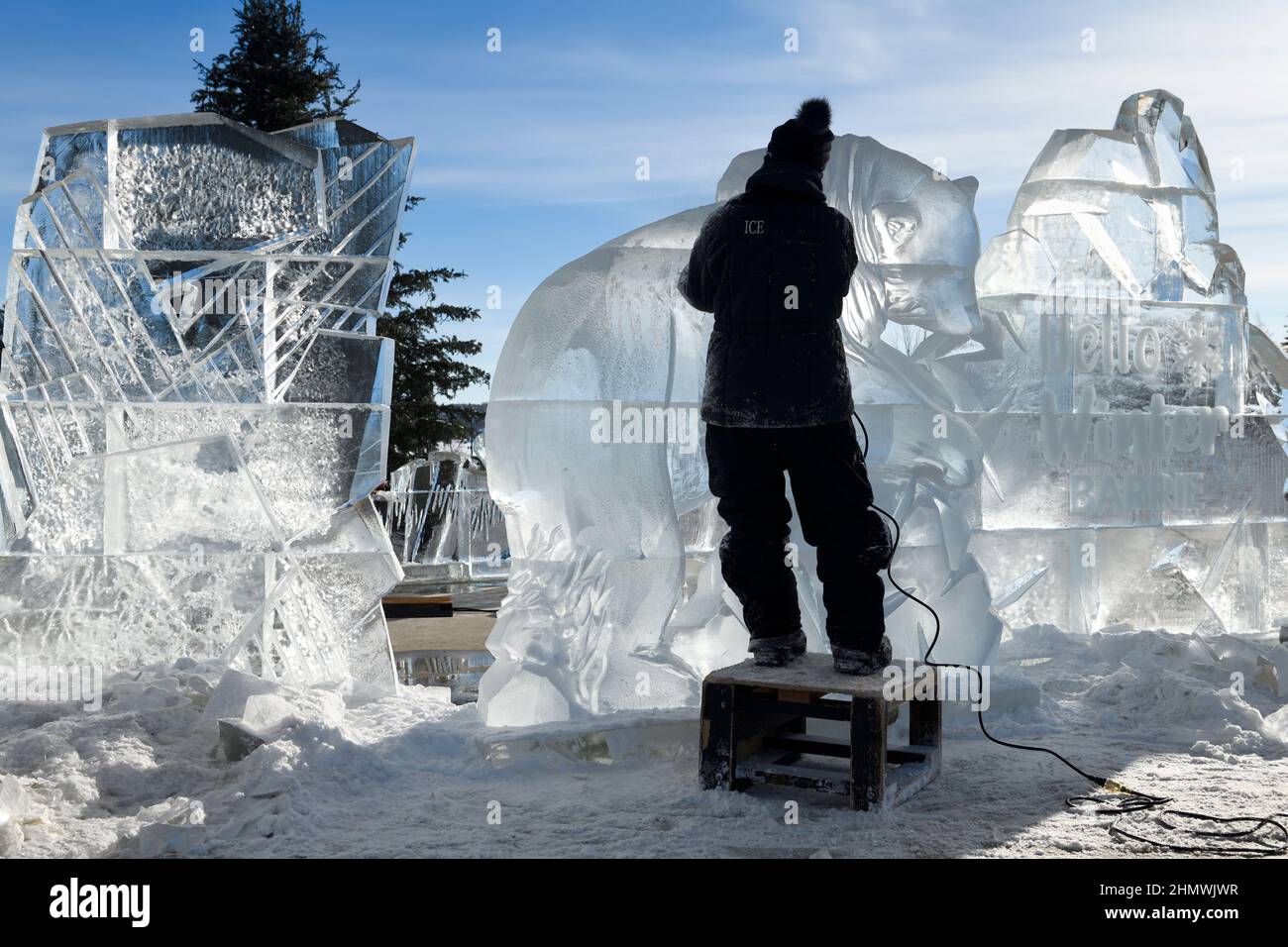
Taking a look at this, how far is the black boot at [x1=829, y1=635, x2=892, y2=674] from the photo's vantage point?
3.76 m

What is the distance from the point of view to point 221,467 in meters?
5.77

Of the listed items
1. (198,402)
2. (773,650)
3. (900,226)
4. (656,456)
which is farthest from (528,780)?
(900,226)

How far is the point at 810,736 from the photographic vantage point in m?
4.07

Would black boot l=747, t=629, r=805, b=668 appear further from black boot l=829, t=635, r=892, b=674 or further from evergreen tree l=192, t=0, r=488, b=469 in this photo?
evergreen tree l=192, t=0, r=488, b=469

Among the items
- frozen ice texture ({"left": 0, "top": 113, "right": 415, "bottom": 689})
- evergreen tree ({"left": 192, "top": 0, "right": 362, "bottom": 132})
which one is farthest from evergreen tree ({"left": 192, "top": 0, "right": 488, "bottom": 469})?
frozen ice texture ({"left": 0, "top": 113, "right": 415, "bottom": 689})

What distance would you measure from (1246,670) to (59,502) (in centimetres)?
568

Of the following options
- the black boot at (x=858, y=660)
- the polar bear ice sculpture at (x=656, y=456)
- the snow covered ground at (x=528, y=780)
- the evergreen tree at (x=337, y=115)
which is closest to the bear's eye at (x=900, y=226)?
the polar bear ice sculpture at (x=656, y=456)

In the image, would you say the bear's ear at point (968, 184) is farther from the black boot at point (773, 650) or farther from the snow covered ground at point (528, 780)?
the black boot at point (773, 650)

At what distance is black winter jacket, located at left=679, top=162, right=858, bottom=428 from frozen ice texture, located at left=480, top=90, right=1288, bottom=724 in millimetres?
1199

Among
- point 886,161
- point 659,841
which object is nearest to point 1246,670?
point 886,161

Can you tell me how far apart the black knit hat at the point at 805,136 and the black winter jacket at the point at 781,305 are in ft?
0.14

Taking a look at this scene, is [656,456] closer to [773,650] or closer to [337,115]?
[773,650]

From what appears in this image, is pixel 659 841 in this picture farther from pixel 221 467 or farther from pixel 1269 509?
pixel 1269 509

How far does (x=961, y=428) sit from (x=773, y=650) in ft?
6.39
